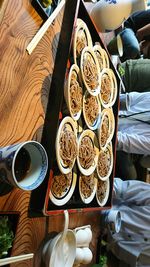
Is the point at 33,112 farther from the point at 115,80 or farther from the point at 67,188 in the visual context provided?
the point at 115,80

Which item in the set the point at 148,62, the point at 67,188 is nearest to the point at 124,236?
the point at 67,188

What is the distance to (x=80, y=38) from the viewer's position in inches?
55.8

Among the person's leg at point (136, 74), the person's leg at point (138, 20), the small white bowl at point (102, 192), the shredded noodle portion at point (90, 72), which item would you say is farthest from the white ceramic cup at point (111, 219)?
the person's leg at point (138, 20)

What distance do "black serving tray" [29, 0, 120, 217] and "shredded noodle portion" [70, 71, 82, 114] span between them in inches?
2.1

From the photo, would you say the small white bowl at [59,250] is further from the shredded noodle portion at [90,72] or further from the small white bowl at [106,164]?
the shredded noodle portion at [90,72]

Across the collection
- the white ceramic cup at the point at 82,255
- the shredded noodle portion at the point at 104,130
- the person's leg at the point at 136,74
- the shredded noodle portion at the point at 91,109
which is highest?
the person's leg at the point at 136,74

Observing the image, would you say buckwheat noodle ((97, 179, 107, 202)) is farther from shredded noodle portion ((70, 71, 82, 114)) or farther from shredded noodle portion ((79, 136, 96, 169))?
shredded noodle portion ((70, 71, 82, 114))

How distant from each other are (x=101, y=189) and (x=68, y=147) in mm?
500

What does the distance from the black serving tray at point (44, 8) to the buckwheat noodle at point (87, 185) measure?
29.3 inches

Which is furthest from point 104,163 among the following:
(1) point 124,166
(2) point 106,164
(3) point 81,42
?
(1) point 124,166

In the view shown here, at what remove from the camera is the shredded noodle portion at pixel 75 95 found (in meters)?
1.28

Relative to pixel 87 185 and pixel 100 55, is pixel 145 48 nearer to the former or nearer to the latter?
pixel 100 55

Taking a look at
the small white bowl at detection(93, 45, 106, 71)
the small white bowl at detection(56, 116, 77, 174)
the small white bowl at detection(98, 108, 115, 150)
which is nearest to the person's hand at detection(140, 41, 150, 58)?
the small white bowl at detection(93, 45, 106, 71)

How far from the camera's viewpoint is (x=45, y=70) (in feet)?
4.03
